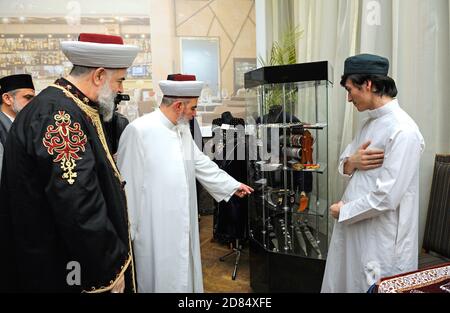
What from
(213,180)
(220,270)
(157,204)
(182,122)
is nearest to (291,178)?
(213,180)

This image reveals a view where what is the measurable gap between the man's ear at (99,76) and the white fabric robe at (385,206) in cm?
131

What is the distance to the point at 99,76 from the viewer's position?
1.36 metres

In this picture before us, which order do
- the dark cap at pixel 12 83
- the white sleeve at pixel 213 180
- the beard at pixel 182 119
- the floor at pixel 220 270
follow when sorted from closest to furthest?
the beard at pixel 182 119 → the white sleeve at pixel 213 180 → the floor at pixel 220 270 → the dark cap at pixel 12 83

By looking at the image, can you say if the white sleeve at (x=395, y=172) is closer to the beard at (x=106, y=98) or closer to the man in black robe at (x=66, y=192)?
the man in black robe at (x=66, y=192)

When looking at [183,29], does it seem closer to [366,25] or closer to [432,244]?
[366,25]

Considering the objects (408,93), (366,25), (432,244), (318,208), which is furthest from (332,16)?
(432,244)

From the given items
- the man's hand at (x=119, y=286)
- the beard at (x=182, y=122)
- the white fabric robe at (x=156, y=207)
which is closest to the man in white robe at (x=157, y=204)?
the white fabric robe at (x=156, y=207)

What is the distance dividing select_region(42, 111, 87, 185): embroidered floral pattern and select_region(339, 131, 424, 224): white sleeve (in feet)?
4.23

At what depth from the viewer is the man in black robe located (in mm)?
1119

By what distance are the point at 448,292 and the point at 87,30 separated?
447 centimetres

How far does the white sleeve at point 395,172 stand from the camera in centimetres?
149

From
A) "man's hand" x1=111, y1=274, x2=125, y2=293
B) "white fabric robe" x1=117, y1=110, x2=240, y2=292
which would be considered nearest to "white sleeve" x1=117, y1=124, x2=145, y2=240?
"white fabric robe" x1=117, y1=110, x2=240, y2=292

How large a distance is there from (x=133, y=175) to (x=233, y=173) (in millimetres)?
1212

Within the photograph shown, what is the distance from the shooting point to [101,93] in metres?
1.37
